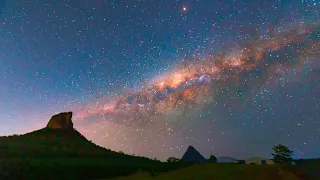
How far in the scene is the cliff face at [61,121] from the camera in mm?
65688

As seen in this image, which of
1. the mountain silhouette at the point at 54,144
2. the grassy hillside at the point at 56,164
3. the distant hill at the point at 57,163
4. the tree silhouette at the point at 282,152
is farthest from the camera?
the tree silhouette at the point at 282,152

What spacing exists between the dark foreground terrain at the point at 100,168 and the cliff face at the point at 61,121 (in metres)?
9.07

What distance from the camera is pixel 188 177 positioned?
65.2 feet

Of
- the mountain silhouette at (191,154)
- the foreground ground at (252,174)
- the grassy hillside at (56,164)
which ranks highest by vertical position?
the mountain silhouette at (191,154)

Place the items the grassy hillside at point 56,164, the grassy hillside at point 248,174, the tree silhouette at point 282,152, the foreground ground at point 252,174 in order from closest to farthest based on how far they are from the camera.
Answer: the foreground ground at point 252,174, the grassy hillside at point 248,174, the grassy hillside at point 56,164, the tree silhouette at point 282,152

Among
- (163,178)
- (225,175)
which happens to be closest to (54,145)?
(163,178)

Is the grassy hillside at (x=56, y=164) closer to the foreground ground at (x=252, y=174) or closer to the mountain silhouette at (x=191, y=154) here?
the foreground ground at (x=252, y=174)

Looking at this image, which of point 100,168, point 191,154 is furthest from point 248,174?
point 191,154

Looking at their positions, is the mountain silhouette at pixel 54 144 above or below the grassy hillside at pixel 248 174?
above

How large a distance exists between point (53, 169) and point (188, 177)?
15.7 meters

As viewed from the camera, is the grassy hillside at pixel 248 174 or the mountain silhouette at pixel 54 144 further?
the mountain silhouette at pixel 54 144

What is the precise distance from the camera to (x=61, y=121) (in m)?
68.0

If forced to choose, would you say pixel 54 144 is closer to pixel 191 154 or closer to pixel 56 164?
pixel 56 164

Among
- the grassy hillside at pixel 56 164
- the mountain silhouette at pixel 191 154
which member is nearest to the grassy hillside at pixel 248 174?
the grassy hillside at pixel 56 164
